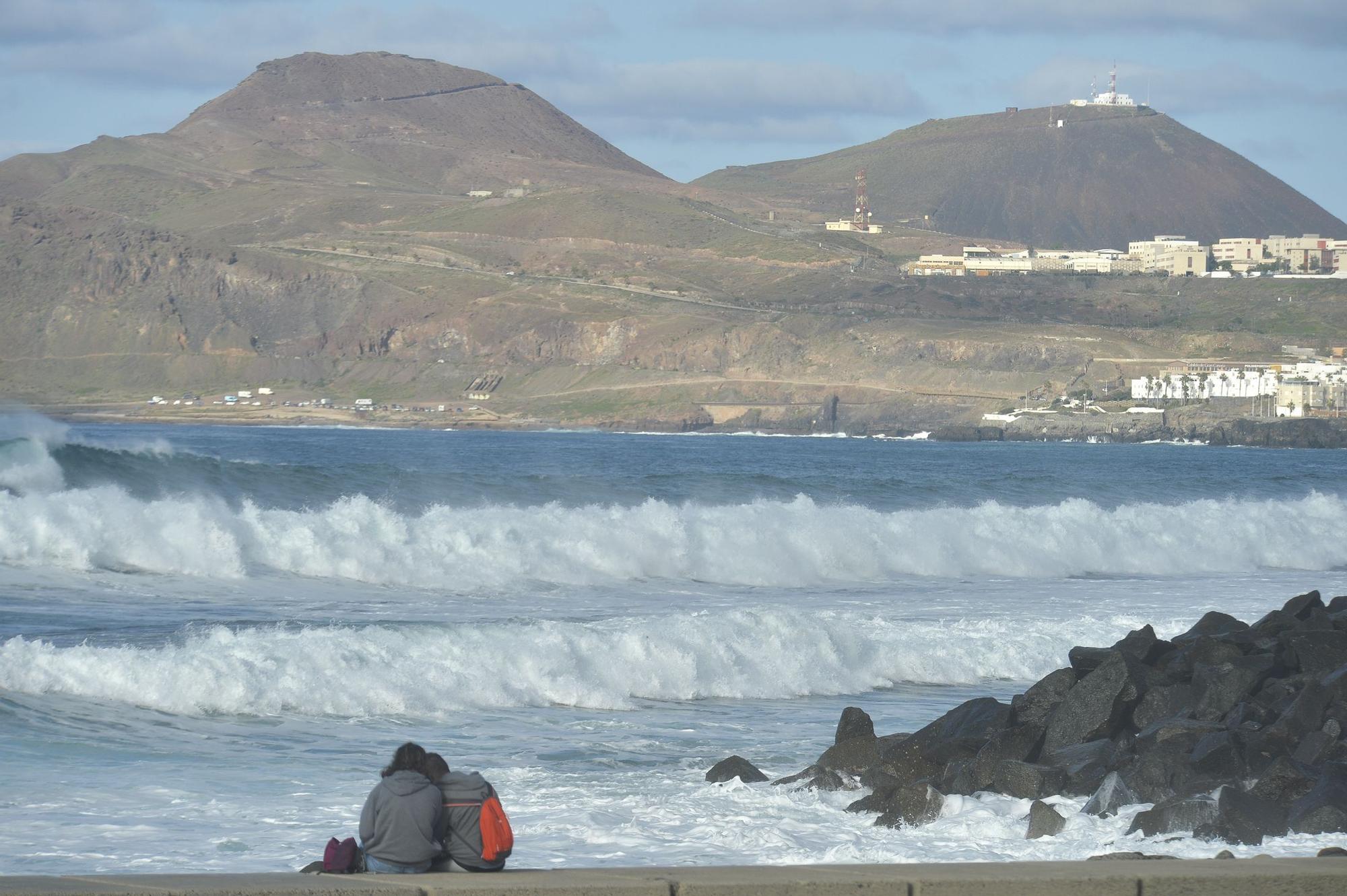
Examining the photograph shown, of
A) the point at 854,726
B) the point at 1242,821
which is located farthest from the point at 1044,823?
the point at 854,726

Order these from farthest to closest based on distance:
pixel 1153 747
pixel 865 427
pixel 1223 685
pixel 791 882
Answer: pixel 865 427 → pixel 1223 685 → pixel 1153 747 → pixel 791 882

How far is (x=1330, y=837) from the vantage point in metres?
9.07

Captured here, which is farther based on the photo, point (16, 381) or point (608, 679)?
point (16, 381)

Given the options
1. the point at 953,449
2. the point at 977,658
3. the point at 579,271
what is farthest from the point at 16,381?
the point at 977,658

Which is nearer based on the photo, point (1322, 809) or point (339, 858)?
point (339, 858)

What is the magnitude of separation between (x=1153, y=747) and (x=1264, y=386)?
451 feet

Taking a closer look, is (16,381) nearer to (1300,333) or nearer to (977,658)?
(1300,333)

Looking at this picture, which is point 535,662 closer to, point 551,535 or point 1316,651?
point 1316,651

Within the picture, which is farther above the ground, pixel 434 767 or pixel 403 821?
pixel 434 767

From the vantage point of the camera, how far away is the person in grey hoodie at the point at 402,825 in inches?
259

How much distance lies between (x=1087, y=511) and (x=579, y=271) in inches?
6444

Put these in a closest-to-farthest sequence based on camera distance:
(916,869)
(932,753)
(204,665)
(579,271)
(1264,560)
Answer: (916,869)
(932,753)
(204,665)
(1264,560)
(579,271)

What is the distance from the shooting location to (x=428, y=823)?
6.58 meters

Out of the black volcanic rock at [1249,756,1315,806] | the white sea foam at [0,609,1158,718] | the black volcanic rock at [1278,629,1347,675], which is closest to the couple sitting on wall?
the black volcanic rock at [1249,756,1315,806]
